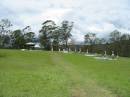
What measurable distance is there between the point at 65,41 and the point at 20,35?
47.3 ft

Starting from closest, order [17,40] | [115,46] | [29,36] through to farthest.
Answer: [115,46], [17,40], [29,36]

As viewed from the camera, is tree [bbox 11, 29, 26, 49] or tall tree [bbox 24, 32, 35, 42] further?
tall tree [bbox 24, 32, 35, 42]

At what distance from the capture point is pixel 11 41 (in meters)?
107

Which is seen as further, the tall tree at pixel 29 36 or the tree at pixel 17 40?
the tall tree at pixel 29 36

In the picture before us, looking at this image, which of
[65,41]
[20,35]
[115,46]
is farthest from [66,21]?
[115,46]

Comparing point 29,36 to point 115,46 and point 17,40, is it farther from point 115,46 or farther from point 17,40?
point 115,46

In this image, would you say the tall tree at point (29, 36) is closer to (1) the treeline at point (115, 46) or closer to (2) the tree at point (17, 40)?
(2) the tree at point (17, 40)

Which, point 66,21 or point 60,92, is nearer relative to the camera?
point 60,92

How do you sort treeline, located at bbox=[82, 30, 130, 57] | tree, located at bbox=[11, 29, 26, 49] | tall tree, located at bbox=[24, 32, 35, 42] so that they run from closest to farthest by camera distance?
treeline, located at bbox=[82, 30, 130, 57] → tree, located at bbox=[11, 29, 26, 49] → tall tree, located at bbox=[24, 32, 35, 42]

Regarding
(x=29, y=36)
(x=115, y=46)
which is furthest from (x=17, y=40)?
(x=115, y=46)

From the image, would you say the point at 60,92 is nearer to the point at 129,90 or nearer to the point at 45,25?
the point at 129,90

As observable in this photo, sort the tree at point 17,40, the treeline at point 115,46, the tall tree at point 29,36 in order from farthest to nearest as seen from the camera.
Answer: the tall tree at point 29,36 → the tree at point 17,40 → the treeline at point 115,46

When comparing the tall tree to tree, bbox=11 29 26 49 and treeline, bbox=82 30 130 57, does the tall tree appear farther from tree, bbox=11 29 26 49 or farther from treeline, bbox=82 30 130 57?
treeline, bbox=82 30 130 57

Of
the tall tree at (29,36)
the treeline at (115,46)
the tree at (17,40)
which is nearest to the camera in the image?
the treeline at (115,46)
